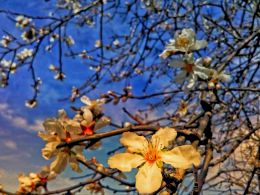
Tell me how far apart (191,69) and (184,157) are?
87 centimetres

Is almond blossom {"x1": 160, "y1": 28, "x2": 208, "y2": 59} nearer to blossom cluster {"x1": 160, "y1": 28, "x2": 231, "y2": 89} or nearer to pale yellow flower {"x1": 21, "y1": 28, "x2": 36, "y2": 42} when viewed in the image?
blossom cluster {"x1": 160, "y1": 28, "x2": 231, "y2": 89}

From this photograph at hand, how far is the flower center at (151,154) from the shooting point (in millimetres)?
947

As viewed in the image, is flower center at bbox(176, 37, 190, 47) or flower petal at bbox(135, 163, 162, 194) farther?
flower center at bbox(176, 37, 190, 47)

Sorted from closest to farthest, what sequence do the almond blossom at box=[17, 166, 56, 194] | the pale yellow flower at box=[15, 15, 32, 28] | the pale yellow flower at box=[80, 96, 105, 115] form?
the pale yellow flower at box=[80, 96, 105, 115] < the almond blossom at box=[17, 166, 56, 194] < the pale yellow flower at box=[15, 15, 32, 28]

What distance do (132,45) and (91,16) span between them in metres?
0.97

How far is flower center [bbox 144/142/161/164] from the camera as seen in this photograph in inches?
37.3

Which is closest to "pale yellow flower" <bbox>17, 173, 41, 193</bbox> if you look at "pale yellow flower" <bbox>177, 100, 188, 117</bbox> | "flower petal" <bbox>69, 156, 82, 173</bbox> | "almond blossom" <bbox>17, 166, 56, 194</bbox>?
"almond blossom" <bbox>17, 166, 56, 194</bbox>

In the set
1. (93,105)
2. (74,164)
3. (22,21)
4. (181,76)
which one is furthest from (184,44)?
(22,21)

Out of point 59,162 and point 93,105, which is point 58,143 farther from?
point 93,105

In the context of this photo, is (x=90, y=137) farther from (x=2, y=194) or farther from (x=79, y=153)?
(x=2, y=194)

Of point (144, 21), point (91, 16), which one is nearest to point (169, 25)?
point (144, 21)

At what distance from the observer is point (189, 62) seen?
1.70 m

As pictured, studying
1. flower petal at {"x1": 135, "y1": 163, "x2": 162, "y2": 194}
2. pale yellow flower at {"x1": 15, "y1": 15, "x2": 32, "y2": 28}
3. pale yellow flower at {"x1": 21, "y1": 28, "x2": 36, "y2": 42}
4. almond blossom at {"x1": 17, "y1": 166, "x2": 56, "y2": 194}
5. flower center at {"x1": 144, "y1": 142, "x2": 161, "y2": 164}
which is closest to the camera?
flower petal at {"x1": 135, "y1": 163, "x2": 162, "y2": 194}

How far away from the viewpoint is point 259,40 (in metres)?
2.52
